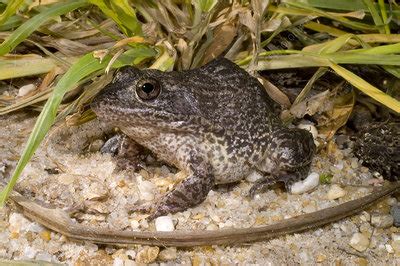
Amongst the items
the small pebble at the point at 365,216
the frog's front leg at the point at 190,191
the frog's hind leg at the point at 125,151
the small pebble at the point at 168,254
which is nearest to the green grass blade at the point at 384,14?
the small pebble at the point at 365,216

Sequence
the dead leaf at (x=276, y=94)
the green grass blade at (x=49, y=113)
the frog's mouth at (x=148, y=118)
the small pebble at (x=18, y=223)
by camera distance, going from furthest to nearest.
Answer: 1. the dead leaf at (x=276, y=94)
2. the frog's mouth at (x=148, y=118)
3. the small pebble at (x=18, y=223)
4. the green grass blade at (x=49, y=113)

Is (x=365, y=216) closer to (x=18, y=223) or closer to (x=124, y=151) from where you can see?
(x=124, y=151)

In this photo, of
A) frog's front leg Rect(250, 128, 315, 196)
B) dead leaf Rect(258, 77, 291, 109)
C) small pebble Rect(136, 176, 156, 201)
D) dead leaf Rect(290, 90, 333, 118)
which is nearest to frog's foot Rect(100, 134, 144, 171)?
small pebble Rect(136, 176, 156, 201)

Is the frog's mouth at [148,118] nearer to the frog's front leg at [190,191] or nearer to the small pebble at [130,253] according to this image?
the frog's front leg at [190,191]

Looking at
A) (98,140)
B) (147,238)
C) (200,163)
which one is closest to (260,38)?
(200,163)

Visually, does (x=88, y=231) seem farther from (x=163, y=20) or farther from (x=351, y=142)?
(x=351, y=142)

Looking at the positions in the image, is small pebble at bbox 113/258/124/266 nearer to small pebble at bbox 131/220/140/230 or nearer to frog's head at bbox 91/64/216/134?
A: small pebble at bbox 131/220/140/230
